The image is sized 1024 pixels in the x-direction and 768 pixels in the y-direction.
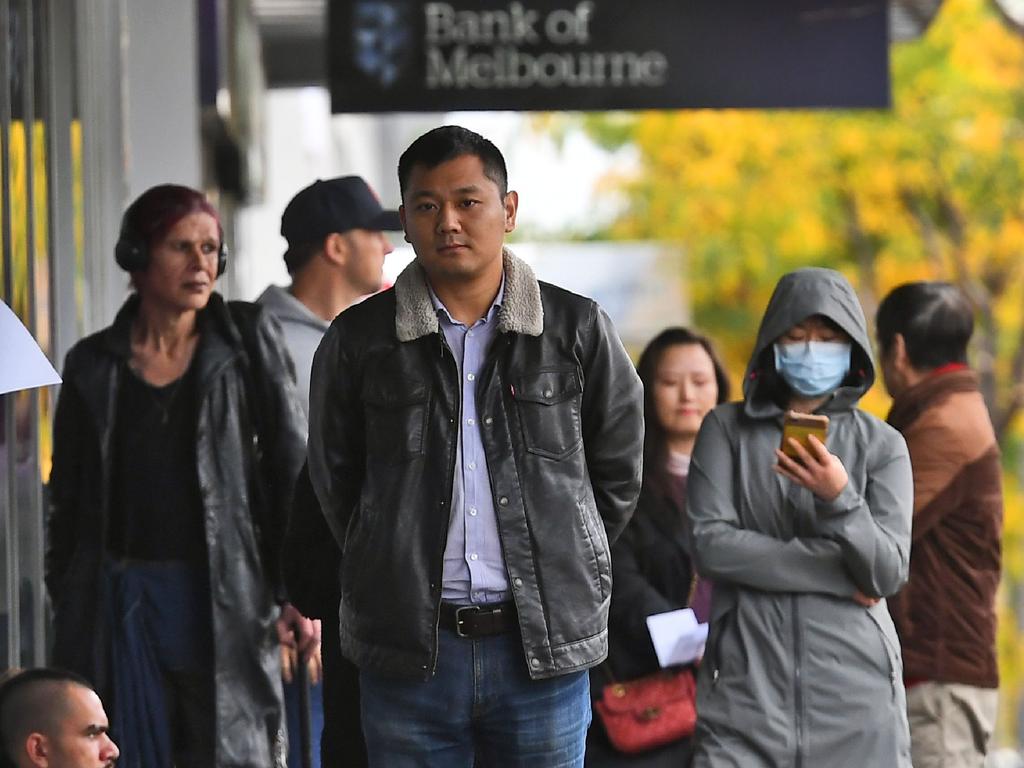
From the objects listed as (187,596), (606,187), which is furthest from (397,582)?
(606,187)

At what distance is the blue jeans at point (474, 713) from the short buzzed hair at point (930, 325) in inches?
101

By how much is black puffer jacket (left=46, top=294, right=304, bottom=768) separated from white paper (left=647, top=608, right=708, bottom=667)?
119 centimetres

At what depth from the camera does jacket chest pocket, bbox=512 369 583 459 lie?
4.56 metres

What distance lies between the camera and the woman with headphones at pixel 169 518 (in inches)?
220

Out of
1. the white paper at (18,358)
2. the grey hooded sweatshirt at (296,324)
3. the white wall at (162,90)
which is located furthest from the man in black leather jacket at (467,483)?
the white wall at (162,90)

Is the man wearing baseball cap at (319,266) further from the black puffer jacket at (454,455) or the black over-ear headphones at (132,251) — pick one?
the black puffer jacket at (454,455)

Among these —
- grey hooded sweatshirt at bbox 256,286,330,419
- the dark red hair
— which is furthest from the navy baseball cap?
the dark red hair

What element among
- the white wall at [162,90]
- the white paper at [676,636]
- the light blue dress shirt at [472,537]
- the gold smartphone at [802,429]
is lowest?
the white paper at [676,636]

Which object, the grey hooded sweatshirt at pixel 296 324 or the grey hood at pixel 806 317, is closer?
the grey hood at pixel 806 317

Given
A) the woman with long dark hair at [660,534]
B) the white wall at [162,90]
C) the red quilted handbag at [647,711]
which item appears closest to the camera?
the red quilted handbag at [647,711]

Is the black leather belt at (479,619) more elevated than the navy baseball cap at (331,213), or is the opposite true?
the navy baseball cap at (331,213)

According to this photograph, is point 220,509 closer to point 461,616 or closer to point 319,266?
point 461,616

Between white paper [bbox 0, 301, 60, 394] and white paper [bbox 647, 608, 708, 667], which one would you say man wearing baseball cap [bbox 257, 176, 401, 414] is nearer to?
white paper [bbox 647, 608, 708, 667]

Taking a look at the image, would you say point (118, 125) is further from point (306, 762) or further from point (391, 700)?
point (391, 700)
